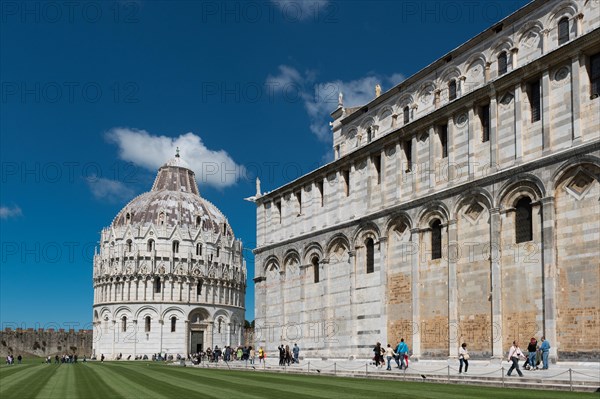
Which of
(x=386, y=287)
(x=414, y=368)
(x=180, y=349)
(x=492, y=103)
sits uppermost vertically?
(x=492, y=103)

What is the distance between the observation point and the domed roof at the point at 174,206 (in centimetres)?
10706

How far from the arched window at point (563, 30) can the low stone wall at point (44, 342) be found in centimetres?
9417

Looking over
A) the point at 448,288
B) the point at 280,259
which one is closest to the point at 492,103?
the point at 448,288

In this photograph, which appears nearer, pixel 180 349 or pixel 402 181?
pixel 402 181

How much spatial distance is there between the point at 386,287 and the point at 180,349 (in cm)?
7170

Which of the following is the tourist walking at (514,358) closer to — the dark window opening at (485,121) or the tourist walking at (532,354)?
the tourist walking at (532,354)

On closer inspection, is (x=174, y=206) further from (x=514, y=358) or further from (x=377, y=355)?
(x=514, y=358)

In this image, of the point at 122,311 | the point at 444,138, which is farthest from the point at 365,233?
the point at 122,311

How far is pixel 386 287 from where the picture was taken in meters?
33.5

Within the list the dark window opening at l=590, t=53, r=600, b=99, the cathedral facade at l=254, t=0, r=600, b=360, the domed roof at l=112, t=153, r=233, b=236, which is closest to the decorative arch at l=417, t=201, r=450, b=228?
the cathedral facade at l=254, t=0, r=600, b=360

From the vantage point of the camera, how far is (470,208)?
2852cm

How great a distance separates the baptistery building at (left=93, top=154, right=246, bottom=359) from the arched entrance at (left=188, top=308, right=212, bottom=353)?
0.16 meters

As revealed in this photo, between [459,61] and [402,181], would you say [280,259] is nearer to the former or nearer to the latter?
[402,181]

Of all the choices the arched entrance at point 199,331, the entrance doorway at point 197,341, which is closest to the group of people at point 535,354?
the entrance doorway at point 197,341
